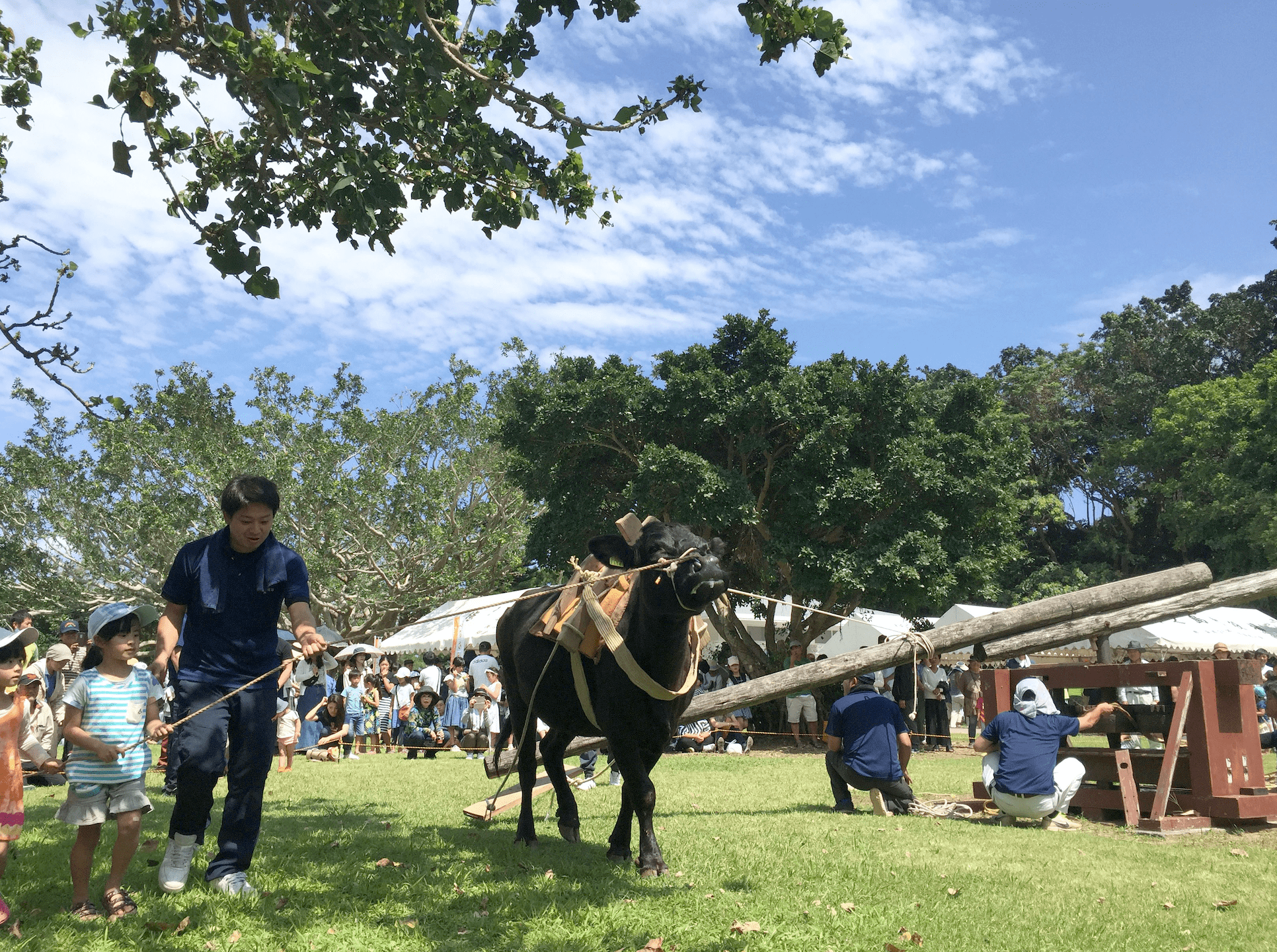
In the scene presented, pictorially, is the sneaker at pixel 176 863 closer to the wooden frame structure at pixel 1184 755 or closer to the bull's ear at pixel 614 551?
the bull's ear at pixel 614 551

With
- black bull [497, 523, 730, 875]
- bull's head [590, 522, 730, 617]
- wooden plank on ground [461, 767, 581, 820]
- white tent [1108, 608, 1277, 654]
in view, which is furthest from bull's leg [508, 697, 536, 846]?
white tent [1108, 608, 1277, 654]

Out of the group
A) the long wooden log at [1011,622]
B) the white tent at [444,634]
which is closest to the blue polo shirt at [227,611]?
the long wooden log at [1011,622]

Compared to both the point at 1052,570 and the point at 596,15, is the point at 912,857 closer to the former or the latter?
the point at 596,15

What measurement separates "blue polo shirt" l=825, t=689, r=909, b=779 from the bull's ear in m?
4.72

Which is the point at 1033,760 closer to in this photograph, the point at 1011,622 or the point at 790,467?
the point at 1011,622

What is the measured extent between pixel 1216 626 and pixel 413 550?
24840 millimetres

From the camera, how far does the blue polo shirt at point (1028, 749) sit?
8695mm

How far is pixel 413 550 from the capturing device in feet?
98.2

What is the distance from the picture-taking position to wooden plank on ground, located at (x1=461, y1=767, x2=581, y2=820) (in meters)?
8.11

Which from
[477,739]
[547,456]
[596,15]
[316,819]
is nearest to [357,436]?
[547,456]

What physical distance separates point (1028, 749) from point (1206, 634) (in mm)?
22326

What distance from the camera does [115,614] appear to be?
4.71m

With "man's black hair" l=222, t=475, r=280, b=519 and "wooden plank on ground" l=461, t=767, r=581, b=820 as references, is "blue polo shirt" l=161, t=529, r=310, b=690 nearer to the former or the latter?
"man's black hair" l=222, t=475, r=280, b=519

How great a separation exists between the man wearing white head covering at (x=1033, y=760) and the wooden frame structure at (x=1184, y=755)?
1.17 ft
